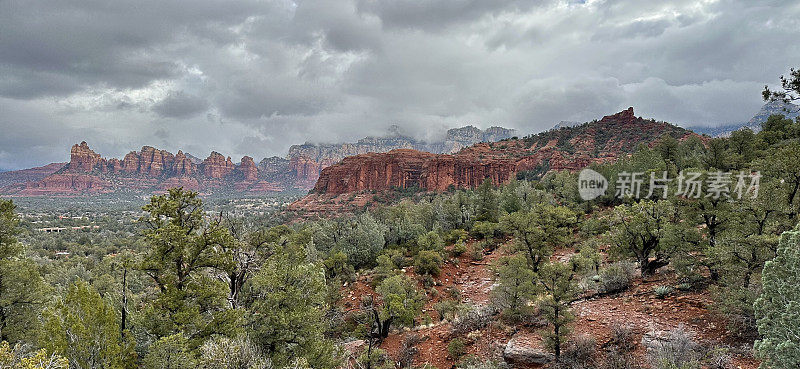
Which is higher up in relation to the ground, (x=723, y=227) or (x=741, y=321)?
(x=723, y=227)

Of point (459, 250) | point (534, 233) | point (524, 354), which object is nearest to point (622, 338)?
point (524, 354)

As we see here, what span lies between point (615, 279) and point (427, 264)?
49.9 ft

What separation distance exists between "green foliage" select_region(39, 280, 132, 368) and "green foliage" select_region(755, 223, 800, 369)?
1507 centimetres

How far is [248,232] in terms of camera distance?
1546 centimetres

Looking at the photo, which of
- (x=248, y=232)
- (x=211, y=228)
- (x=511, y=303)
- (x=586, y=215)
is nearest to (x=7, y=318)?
(x=248, y=232)

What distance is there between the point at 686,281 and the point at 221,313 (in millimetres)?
20232

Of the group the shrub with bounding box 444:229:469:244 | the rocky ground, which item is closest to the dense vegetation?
the rocky ground

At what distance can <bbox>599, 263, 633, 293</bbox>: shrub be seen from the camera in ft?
56.4

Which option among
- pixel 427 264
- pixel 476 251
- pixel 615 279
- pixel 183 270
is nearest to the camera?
pixel 183 270

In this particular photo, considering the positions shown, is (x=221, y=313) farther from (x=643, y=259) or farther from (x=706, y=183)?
(x=706, y=183)

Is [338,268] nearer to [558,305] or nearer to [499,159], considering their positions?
[558,305]

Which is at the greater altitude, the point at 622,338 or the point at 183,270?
the point at 183,270

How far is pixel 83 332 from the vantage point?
8109 mm

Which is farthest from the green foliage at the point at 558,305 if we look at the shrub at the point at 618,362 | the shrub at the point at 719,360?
the shrub at the point at 719,360
